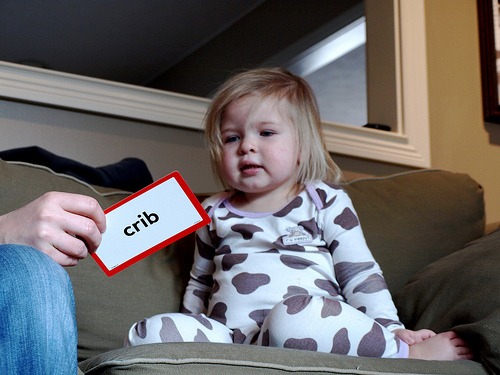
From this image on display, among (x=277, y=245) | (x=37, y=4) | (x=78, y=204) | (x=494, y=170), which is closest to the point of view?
(x=78, y=204)

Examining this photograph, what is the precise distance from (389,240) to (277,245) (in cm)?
32

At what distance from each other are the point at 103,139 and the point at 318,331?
1154mm

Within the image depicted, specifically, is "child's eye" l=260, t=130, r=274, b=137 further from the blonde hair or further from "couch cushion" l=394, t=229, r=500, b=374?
"couch cushion" l=394, t=229, r=500, b=374

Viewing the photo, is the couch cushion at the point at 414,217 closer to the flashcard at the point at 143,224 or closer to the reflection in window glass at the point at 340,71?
the flashcard at the point at 143,224

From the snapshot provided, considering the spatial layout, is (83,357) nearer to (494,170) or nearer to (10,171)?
(10,171)

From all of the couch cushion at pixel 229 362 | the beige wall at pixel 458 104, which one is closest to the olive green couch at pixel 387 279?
the couch cushion at pixel 229 362

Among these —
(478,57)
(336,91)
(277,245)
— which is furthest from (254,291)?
(336,91)

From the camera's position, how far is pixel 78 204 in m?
0.66

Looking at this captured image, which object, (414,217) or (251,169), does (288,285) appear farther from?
(414,217)

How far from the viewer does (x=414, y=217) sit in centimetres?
140

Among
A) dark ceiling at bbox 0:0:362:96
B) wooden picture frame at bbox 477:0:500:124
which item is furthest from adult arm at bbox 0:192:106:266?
dark ceiling at bbox 0:0:362:96

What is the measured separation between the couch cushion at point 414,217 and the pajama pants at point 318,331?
1.16 feet

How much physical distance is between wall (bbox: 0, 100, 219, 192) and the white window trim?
42mm

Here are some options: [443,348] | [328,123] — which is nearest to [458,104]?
[328,123]
